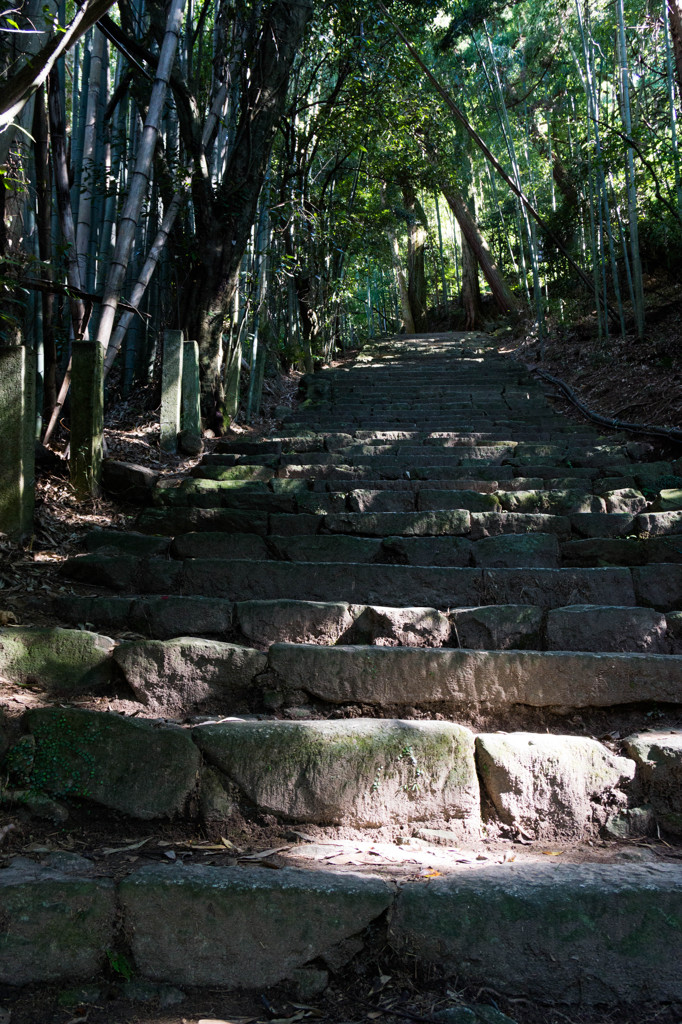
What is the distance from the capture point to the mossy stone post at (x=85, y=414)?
12.9 feet

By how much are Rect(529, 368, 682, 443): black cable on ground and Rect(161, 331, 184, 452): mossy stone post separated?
356 centimetres

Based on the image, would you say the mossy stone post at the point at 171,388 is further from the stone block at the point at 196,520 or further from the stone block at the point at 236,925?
the stone block at the point at 236,925

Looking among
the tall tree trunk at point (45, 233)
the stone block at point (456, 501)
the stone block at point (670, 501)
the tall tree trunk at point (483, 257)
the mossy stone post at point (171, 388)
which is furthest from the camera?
the tall tree trunk at point (483, 257)

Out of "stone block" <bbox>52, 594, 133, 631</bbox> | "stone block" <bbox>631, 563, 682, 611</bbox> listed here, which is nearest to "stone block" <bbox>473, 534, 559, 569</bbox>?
"stone block" <bbox>631, 563, 682, 611</bbox>

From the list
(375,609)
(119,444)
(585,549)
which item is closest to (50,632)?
(375,609)

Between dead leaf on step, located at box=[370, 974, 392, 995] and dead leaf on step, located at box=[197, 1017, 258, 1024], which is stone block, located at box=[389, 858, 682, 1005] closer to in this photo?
dead leaf on step, located at box=[370, 974, 392, 995]

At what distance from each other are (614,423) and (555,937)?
17.0 ft

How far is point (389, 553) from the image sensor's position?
3.57 metres

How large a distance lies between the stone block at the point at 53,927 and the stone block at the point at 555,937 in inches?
26.7

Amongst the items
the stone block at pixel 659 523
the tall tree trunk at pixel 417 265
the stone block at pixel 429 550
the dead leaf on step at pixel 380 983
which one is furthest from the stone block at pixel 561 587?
the tall tree trunk at pixel 417 265

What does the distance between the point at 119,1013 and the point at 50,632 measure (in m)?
1.23

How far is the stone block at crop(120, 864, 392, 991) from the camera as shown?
65.0 inches

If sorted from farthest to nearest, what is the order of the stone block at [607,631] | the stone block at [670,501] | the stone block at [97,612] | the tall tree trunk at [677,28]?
the tall tree trunk at [677,28] → the stone block at [670,501] → the stone block at [97,612] → the stone block at [607,631]

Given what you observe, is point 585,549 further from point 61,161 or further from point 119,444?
point 61,161
